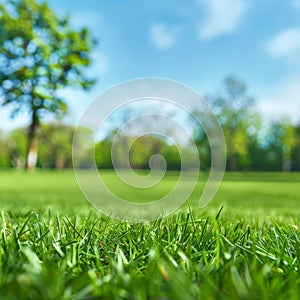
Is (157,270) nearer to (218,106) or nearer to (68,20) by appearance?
(68,20)

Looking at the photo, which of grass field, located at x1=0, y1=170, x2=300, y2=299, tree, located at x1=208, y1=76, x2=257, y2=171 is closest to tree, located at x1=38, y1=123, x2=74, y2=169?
tree, located at x1=208, y1=76, x2=257, y2=171

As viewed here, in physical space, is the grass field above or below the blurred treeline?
below

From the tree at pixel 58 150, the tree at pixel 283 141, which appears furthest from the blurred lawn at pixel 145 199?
the tree at pixel 283 141

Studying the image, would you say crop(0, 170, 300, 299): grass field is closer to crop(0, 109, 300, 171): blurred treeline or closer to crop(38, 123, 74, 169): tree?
crop(0, 109, 300, 171): blurred treeline

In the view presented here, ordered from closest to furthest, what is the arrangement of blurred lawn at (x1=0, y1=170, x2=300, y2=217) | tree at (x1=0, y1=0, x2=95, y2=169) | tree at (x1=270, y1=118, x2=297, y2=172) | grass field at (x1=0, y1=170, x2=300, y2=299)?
grass field at (x1=0, y1=170, x2=300, y2=299), blurred lawn at (x1=0, y1=170, x2=300, y2=217), tree at (x1=0, y1=0, x2=95, y2=169), tree at (x1=270, y1=118, x2=297, y2=172)

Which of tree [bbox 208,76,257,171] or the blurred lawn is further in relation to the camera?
tree [bbox 208,76,257,171]

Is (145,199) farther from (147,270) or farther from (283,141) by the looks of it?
(283,141)

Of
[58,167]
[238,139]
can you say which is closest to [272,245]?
[238,139]

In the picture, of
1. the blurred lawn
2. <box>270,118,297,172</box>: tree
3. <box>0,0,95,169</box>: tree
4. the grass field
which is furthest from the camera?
<box>270,118,297,172</box>: tree

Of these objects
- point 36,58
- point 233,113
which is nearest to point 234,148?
point 233,113

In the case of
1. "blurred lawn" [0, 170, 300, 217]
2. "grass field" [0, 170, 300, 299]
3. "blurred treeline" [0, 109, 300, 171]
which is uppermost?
"blurred treeline" [0, 109, 300, 171]

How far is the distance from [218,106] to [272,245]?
32.4m

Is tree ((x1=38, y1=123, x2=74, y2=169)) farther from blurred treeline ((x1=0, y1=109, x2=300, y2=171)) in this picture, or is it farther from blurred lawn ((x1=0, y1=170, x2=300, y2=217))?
blurred lawn ((x1=0, y1=170, x2=300, y2=217))

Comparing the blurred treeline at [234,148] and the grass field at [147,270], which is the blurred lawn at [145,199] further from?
the blurred treeline at [234,148]
